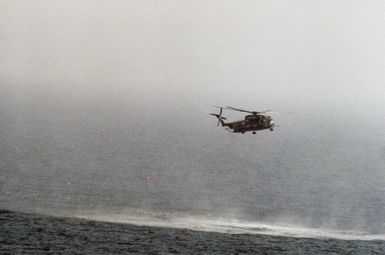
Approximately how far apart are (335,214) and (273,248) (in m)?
45.6

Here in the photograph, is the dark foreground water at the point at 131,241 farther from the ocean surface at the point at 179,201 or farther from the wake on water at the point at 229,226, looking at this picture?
the wake on water at the point at 229,226

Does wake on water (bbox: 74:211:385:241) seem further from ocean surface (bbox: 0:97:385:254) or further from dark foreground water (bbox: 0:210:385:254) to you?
dark foreground water (bbox: 0:210:385:254)

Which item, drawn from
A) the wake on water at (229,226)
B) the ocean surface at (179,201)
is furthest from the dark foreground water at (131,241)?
the wake on water at (229,226)

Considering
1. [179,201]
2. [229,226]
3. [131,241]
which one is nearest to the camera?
[131,241]

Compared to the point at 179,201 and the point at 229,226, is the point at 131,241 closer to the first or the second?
the point at 229,226

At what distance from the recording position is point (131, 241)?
284 feet

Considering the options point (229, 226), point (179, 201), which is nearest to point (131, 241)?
point (229, 226)

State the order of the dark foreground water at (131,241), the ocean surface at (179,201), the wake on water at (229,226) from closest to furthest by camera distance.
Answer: the dark foreground water at (131,241), the ocean surface at (179,201), the wake on water at (229,226)

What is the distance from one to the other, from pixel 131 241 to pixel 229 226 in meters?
25.0

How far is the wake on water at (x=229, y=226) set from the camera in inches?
3976

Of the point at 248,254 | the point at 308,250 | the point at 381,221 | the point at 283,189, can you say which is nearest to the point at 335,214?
the point at 381,221

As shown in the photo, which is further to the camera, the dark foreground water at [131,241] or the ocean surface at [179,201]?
the ocean surface at [179,201]

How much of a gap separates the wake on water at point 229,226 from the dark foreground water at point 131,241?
340 cm

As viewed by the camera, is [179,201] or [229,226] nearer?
[229,226]
